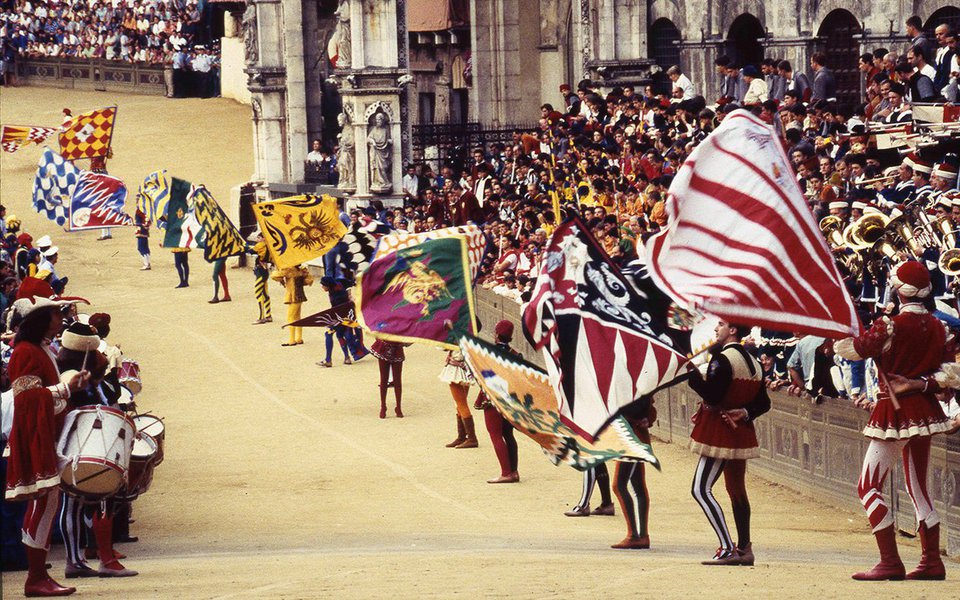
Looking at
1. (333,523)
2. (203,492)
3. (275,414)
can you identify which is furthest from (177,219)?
(333,523)

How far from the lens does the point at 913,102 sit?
1833 cm

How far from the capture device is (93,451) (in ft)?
36.6

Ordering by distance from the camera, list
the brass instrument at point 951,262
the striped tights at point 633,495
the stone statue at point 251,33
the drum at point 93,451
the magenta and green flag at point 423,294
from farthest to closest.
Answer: the stone statue at point 251,33, the magenta and green flag at point 423,294, the brass instrument at point 951,262, the striped tights at point 633,495, the drum at point 93,451

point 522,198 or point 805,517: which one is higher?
point 522,198

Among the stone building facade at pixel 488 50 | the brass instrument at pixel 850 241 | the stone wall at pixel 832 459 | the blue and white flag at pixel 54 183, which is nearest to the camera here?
the stone wall at pixel 832 459

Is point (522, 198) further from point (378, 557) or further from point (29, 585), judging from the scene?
point (29, 585)

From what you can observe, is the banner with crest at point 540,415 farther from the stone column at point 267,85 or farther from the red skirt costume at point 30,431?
the stone column at point 267,85

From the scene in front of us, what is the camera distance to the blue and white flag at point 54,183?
32875 millimetres

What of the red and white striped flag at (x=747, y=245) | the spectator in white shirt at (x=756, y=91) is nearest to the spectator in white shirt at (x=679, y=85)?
the spectator in white shirt at (x=756, y=91)

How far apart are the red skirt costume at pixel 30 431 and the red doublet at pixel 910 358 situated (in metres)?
5.32

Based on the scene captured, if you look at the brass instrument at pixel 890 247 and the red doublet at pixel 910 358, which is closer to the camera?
the red doublet at pixel 910 358

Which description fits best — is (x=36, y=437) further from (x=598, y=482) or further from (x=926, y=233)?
(x=926, y=233)

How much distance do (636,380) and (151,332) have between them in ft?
61.0

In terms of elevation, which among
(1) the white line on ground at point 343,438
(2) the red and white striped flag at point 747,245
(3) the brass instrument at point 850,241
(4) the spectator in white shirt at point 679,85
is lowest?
(1) the white line on ground at point 343,438
